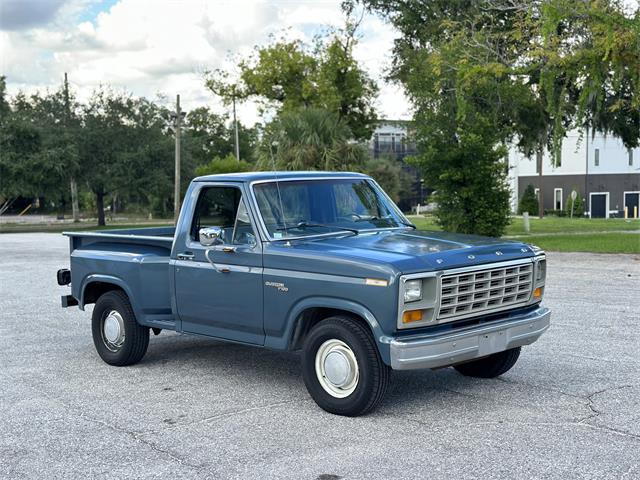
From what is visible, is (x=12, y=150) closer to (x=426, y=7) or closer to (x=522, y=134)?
(x=426, y=7)

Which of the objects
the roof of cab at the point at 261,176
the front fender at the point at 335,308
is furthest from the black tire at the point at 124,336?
the front fender at the point at 335,308

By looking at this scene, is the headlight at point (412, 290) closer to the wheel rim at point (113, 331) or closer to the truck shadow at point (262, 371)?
the truck shadow at point (262, 371)

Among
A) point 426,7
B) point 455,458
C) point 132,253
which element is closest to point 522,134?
point 426,7

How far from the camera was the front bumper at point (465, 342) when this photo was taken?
5738 millimetres

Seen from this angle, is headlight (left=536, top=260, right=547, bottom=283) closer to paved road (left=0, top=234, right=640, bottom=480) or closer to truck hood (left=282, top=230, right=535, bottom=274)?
truck hood (left=282, top=230, right=535, bottom=274)

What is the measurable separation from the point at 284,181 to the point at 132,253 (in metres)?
1.85

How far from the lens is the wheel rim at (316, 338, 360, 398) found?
6090mm

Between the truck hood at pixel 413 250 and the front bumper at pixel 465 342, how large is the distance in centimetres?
49

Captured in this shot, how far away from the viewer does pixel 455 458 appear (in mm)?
A: 5188

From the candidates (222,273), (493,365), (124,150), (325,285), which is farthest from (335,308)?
(124,150)

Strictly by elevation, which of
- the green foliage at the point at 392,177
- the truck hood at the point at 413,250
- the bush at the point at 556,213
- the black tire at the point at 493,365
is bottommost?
the bush at the point at 556,213

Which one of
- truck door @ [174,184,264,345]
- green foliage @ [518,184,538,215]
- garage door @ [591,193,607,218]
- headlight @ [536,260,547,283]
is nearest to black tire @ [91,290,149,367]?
truck door @ [174,184,264,345]

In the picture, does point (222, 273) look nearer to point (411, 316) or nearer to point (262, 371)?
point (262, 371)

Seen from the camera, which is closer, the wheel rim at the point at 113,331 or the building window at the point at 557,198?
the wheel rim at the point at 113,331
